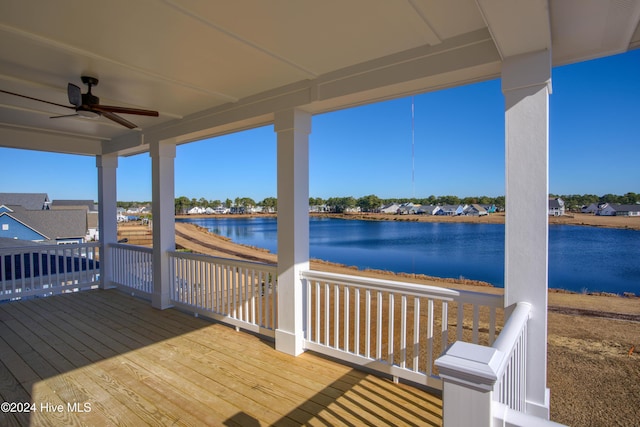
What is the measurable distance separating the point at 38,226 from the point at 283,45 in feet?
26.0

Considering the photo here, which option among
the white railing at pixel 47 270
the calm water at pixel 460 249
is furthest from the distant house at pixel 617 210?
the white railing at pixel 47 270

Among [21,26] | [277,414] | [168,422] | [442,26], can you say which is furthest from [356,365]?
[21,26]

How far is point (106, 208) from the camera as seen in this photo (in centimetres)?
586

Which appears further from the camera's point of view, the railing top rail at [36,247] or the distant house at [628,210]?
the railing top rail at [36,247]

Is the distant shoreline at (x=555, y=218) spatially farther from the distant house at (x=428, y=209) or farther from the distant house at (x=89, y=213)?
the distant house at (x=89, y=213)

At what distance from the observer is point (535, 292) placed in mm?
1827

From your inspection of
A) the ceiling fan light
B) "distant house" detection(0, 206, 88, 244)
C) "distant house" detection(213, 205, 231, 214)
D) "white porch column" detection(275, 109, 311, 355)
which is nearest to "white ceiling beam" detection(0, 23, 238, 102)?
the ceiling fan light

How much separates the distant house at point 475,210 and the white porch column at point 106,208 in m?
6.23

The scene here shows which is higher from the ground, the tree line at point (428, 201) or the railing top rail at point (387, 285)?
the tree line at point (428, 201)

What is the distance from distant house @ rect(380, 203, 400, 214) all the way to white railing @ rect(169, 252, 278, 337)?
2.89 metres

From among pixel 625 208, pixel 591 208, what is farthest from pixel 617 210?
pixel 591 208

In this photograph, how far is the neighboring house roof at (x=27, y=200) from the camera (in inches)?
309

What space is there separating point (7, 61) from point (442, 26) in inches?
130

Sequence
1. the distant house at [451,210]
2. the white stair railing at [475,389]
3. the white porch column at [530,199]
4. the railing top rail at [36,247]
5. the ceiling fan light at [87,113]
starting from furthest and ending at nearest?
the distant house at [451,210] → the railing top rail at [36,247] → the ceiling fan light at [87,113] → the white porch column at [530,199] → the white stair railing at [475,389]
